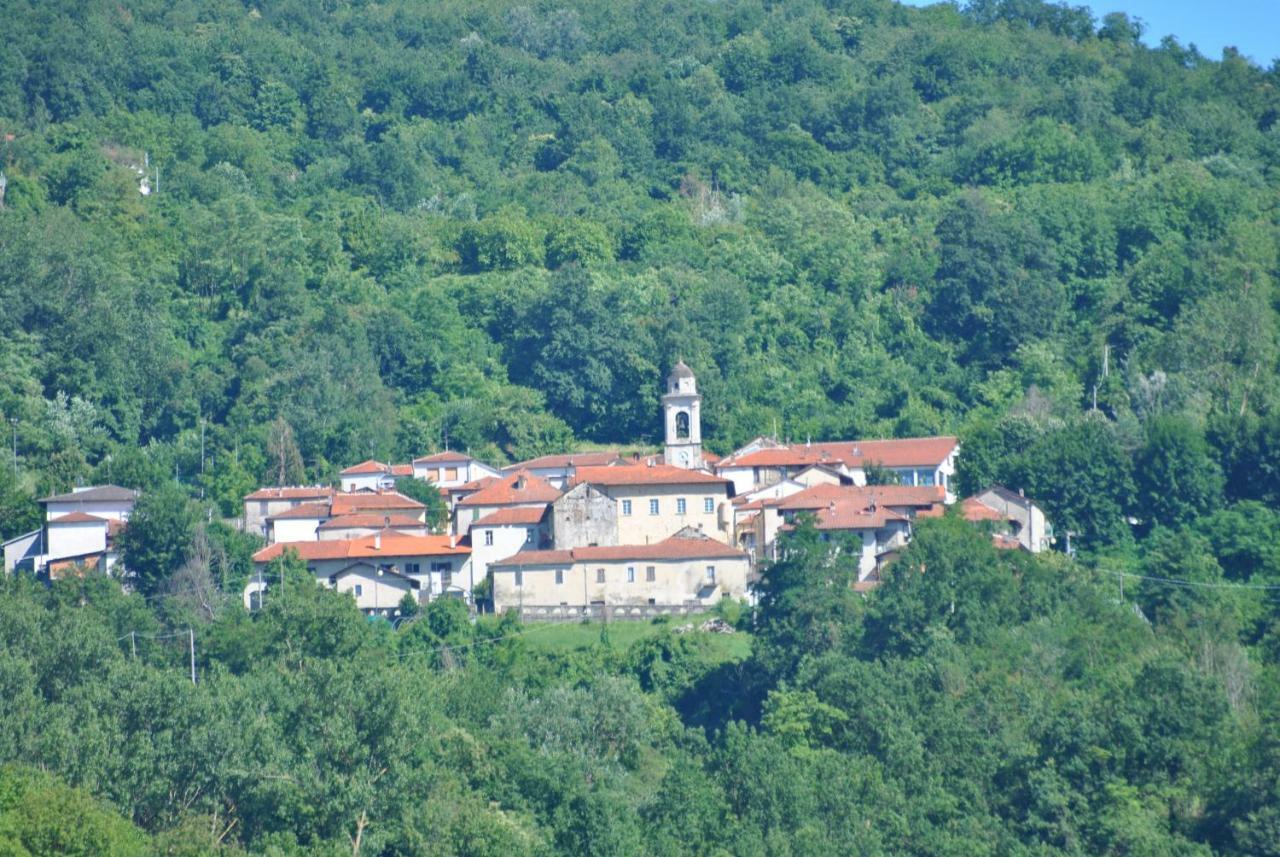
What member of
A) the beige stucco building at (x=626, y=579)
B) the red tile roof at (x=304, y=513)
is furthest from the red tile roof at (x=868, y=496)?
the red tile roof at (x=304, y=513)

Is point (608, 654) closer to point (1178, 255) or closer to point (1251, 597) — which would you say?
point (1251, 597)

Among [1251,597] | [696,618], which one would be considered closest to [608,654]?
[696,618]

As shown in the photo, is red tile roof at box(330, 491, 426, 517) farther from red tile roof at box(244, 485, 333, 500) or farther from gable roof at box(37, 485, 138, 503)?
gable roof at box(37, 485, 138, 503)

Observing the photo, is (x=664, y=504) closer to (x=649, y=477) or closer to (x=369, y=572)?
(x=649, y=477)

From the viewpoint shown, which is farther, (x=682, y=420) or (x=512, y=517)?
(x=682, y=420)

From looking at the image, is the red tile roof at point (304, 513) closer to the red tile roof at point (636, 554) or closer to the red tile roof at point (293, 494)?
the red tile roof at point (293, 494)

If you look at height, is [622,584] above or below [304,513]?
below

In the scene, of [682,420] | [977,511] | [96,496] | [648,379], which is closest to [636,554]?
[977,511]
